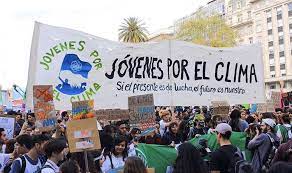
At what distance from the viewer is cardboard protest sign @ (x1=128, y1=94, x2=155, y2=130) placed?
296 inches

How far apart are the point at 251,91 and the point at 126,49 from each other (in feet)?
10.5

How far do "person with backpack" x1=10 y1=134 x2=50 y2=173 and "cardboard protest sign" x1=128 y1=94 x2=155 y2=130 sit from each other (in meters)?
2.25

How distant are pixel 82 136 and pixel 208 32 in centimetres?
5536

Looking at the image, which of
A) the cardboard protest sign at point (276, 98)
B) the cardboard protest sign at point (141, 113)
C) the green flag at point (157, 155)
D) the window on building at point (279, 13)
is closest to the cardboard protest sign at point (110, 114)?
the cardboard protest sign at point (141, 113)

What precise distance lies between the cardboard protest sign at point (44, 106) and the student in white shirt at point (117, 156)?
4.27 feet

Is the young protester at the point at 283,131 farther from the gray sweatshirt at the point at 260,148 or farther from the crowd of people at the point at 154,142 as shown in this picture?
the gray sweatshirt at the point at 260,148

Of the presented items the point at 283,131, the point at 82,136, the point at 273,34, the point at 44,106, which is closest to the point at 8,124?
the point at 44,106

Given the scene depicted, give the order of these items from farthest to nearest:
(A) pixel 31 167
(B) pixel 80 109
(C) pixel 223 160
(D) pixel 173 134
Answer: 1. (D) pixel 173 134
2. (B) pixel 80 109
3. (C) pixel 223 160
4. (A) pixel 31 167

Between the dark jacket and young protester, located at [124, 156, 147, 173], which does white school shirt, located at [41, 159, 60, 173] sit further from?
the dark jacket

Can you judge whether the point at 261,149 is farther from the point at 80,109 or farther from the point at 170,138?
the point at 80,109

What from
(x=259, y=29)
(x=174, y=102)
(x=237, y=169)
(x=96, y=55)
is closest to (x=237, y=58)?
(x=174, y=102)

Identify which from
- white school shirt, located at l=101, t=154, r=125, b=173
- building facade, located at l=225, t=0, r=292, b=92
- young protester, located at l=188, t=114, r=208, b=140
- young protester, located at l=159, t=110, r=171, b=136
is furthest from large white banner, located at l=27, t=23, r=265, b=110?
building facade, located at l=225, t=0, r=292, b=92

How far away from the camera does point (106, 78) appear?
8.14 metres

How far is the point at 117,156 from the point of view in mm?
6031
